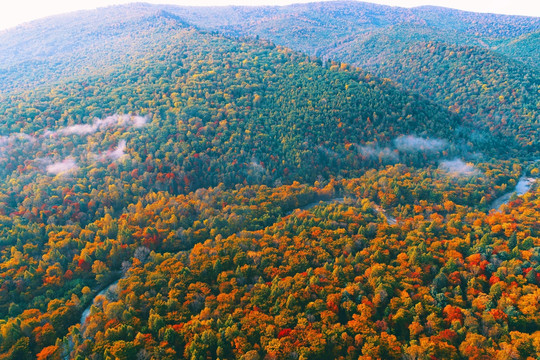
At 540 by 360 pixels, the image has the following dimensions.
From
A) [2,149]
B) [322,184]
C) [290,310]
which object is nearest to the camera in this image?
[290,310]

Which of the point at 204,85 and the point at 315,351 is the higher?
the point at 204,85

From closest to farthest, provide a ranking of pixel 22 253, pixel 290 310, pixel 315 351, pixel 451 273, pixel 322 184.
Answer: pixel 315 351 → pixel 290 310 → pixel 451 273 → pixel 22 253 → pixel 322 184

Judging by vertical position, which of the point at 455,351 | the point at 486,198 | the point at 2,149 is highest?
the point at 2,149

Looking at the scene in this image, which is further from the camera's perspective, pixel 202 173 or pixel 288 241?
pixel 202 173

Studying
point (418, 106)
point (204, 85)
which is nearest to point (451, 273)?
point (418, 106)

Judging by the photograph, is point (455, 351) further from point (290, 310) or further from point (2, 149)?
point (2, 149)

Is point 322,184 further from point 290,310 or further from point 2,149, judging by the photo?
point 2,149

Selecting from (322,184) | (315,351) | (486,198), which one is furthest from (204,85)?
(315,351)
